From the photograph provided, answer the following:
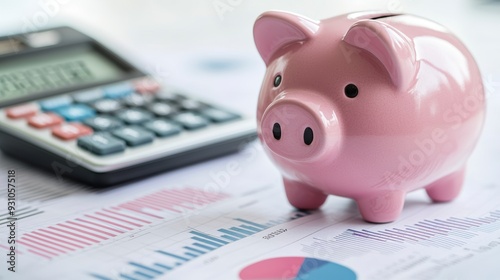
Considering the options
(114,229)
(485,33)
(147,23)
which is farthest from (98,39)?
(485,33)

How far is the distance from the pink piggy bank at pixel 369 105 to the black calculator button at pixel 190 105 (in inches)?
8.0

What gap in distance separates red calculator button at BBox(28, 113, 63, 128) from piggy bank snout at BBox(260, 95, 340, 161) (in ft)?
0.82

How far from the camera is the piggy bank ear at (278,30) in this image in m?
0.50

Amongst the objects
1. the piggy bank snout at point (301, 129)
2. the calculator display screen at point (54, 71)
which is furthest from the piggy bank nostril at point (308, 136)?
the calculator display screen at point (54, 71)

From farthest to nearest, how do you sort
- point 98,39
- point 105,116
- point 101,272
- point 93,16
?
point 93,16 < point 98,39 < point 105,116 < point 101,272

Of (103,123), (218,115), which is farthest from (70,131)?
(218,115)

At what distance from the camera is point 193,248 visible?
0.49 meters

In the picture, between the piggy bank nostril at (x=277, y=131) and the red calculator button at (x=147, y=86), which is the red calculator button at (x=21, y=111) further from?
the piggy bank nostril at (x=277, y=131)

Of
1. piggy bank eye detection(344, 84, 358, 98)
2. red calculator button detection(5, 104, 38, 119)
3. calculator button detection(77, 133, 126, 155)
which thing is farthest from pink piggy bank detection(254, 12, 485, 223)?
red calculator button detection(5, 104, 38, 119)

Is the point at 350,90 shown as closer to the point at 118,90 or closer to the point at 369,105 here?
→ the point at 369,105

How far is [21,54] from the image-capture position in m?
0.74

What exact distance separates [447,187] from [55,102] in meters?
0.36

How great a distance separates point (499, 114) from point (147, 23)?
643mm

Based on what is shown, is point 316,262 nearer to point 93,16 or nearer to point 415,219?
point 415,219
